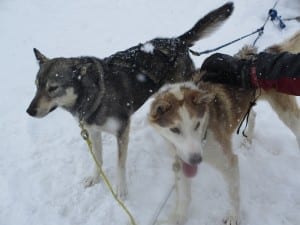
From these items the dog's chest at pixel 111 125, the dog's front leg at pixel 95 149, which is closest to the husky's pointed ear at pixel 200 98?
the dog's chest at pixel 111 125

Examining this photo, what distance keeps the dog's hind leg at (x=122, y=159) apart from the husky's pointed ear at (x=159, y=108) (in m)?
0.79

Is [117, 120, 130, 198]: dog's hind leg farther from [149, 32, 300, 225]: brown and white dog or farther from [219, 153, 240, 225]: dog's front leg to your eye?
[219, 153, 240, 225]: dog's front leg

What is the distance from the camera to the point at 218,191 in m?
3.49

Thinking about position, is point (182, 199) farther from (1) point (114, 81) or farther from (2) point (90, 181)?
(1) point (114, 81)

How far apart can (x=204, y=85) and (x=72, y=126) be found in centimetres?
203

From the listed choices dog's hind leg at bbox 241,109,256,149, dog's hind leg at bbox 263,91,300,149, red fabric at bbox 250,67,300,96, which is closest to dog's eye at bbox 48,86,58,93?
red fabric at bbox 250,67,300,96

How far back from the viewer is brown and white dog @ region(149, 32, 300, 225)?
259cm

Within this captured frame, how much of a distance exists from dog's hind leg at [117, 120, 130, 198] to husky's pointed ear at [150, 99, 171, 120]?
79 cm

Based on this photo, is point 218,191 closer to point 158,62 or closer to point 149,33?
point 158,62

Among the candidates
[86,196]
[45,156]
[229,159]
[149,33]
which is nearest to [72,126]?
[45,156]

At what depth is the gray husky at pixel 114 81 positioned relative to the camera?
10.6 feet

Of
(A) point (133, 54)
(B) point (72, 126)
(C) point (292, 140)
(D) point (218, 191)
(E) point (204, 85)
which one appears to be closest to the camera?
(E) point (204, 85)

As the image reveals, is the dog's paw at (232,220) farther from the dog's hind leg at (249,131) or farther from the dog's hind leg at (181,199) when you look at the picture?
the dog's hind leg at (249,131)

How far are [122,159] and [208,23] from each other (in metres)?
1.69
